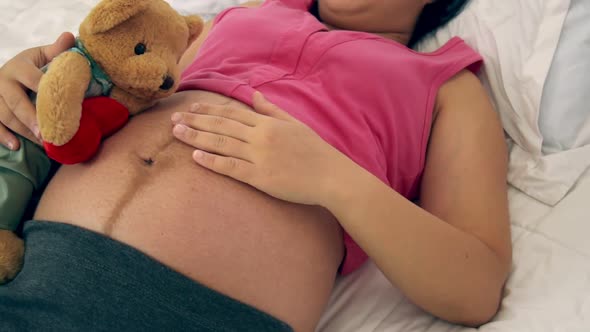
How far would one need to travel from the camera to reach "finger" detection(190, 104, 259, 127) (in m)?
0.77

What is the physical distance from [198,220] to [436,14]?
0.80m

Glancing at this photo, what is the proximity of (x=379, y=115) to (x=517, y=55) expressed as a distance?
0.34 meters

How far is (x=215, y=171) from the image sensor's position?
0.70 meters

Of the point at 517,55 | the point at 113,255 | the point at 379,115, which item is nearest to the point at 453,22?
the point at 517,55

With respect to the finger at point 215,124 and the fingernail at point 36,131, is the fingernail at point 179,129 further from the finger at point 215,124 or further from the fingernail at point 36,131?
the fingernail at point 36,131

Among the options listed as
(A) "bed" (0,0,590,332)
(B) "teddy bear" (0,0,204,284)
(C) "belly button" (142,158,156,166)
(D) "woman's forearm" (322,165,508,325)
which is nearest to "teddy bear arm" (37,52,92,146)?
(B) "teddy bear" (0,0,204,284)

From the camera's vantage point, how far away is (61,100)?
2.03 feet

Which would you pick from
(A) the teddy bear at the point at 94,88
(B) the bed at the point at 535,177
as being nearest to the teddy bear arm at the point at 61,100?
(A) the teddy bear at the point at 94,88

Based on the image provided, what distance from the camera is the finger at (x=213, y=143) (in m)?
0.73

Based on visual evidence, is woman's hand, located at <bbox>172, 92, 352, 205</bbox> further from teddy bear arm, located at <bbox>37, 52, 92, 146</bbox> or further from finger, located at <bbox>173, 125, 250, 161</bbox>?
teddy bear arm, located at <bbox>37, 52, 92, 146</bbox>

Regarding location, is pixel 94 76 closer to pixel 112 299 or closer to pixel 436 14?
pixel 112 299

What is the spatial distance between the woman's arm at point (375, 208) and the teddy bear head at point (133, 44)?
76 mm

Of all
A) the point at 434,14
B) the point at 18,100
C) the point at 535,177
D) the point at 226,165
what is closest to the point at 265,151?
the point at 226,165

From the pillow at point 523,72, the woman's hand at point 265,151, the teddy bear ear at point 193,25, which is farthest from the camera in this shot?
the pillow at point 523,72
